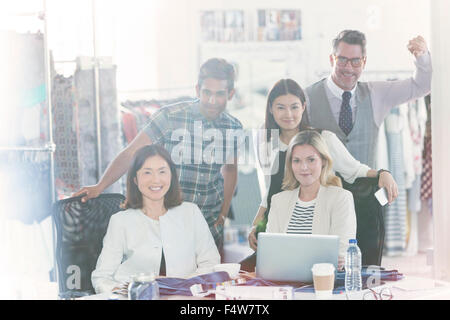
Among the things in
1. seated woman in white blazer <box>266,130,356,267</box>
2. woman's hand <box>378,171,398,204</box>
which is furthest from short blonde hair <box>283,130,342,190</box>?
woman's hand <box>378,171,398,204</box>

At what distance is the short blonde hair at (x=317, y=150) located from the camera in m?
2.88

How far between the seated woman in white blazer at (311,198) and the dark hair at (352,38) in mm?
487

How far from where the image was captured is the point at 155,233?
284 centimetres

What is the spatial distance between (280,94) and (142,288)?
127cm

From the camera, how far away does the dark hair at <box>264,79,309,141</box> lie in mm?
2920

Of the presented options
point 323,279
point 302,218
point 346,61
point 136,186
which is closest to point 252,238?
point 302,218

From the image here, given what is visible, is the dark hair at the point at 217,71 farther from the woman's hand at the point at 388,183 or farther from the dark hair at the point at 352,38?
the woman's hand at the point at 388,183

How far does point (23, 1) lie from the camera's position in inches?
125

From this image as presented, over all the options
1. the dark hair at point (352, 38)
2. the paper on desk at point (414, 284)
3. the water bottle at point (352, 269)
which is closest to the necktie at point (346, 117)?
the dark hair at point (352, 38)

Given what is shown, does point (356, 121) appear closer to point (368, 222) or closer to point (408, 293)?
→ point (368, 222)

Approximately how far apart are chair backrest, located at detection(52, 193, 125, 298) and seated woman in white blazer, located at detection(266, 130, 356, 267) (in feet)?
2.77

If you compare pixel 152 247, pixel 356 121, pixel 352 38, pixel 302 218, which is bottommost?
pixel 152 247

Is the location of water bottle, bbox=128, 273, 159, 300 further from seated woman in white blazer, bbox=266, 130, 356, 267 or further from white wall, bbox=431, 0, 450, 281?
white wall, bbox=431, 0, 450, 281

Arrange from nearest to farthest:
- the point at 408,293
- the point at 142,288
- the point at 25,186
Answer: the point at 142,288, the point at 408,293, the point at 25,186
